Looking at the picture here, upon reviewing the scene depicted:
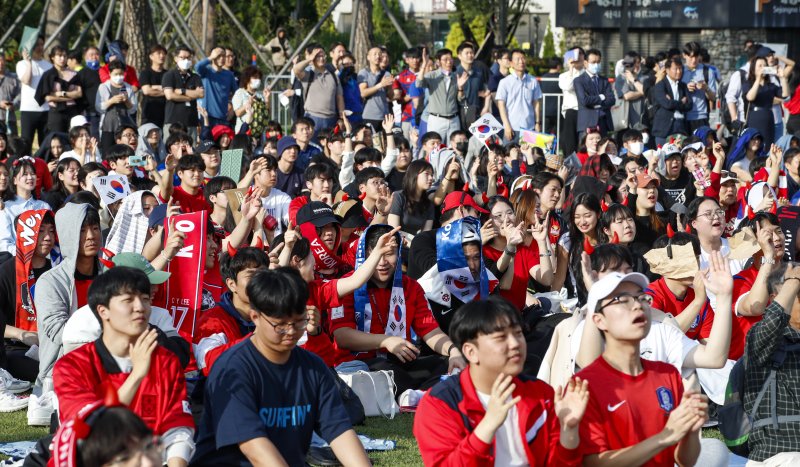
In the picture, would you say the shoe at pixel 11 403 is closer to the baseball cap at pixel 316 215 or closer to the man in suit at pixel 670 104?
the baseball cap at pixel 316 215

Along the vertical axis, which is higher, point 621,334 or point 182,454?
point 621,334

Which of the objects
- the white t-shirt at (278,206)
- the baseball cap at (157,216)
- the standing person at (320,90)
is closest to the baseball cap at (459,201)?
the white t-shirt at (278,206)

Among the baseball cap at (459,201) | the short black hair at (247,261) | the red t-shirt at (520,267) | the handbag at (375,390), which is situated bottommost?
the handbag at (375,390)

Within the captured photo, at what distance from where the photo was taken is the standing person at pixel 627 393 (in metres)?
4.22

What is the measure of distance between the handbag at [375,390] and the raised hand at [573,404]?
322 cm

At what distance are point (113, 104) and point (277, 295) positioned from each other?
10686mm

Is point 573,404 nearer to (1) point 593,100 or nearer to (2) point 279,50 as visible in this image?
(1) point 593,100

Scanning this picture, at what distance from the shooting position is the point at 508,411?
13.0 feet

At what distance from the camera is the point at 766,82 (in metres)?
16.5

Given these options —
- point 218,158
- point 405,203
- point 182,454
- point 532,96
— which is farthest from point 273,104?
point 182,454

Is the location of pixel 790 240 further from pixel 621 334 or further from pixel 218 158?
pixel 218 158

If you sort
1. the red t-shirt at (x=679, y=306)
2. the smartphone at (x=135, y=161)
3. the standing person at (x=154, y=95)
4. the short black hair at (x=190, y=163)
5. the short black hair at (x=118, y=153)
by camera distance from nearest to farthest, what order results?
the red t-shirt at (x=679, y=306) → the short black hair at (x=190, y=163) → the smartphone at (x=135, y=161) → the short black hair at (x=118, y=153) → the standing person at (x=154, y=95)

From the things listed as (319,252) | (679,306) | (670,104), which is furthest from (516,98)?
(679,306)

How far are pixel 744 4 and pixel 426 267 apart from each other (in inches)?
956
